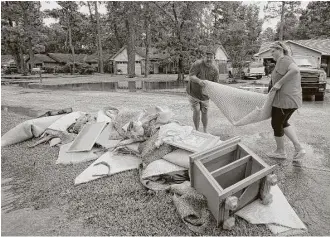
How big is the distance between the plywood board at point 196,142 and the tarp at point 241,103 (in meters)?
0.84

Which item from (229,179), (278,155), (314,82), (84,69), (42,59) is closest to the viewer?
(229,179)

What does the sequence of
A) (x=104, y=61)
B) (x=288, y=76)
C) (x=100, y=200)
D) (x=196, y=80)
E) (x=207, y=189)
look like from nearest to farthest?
(x=207, y=189), (x=100, y=200), (x=288, y=76), (x=196, y=80), (x=104, y=61)

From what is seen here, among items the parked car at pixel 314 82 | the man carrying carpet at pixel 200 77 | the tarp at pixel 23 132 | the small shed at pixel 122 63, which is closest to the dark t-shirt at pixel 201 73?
the man carrying carpet at pixel 200 77

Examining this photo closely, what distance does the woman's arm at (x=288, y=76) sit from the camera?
12.4 feet

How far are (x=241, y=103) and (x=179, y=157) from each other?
1.57m

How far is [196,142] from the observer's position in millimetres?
3814

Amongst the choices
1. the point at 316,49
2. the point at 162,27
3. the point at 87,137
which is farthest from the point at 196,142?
the point at 316,49

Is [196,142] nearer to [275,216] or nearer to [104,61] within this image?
[275,216]

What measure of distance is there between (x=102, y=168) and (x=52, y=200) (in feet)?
2.82

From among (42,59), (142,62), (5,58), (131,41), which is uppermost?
(131,41)

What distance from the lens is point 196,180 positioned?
2984 mm

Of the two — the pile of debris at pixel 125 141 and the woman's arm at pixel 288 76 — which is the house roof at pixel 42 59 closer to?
the pile of debris at pixel 125 141

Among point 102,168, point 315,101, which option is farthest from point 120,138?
point 315,101

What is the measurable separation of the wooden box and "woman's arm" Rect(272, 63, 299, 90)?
44.0 inches
